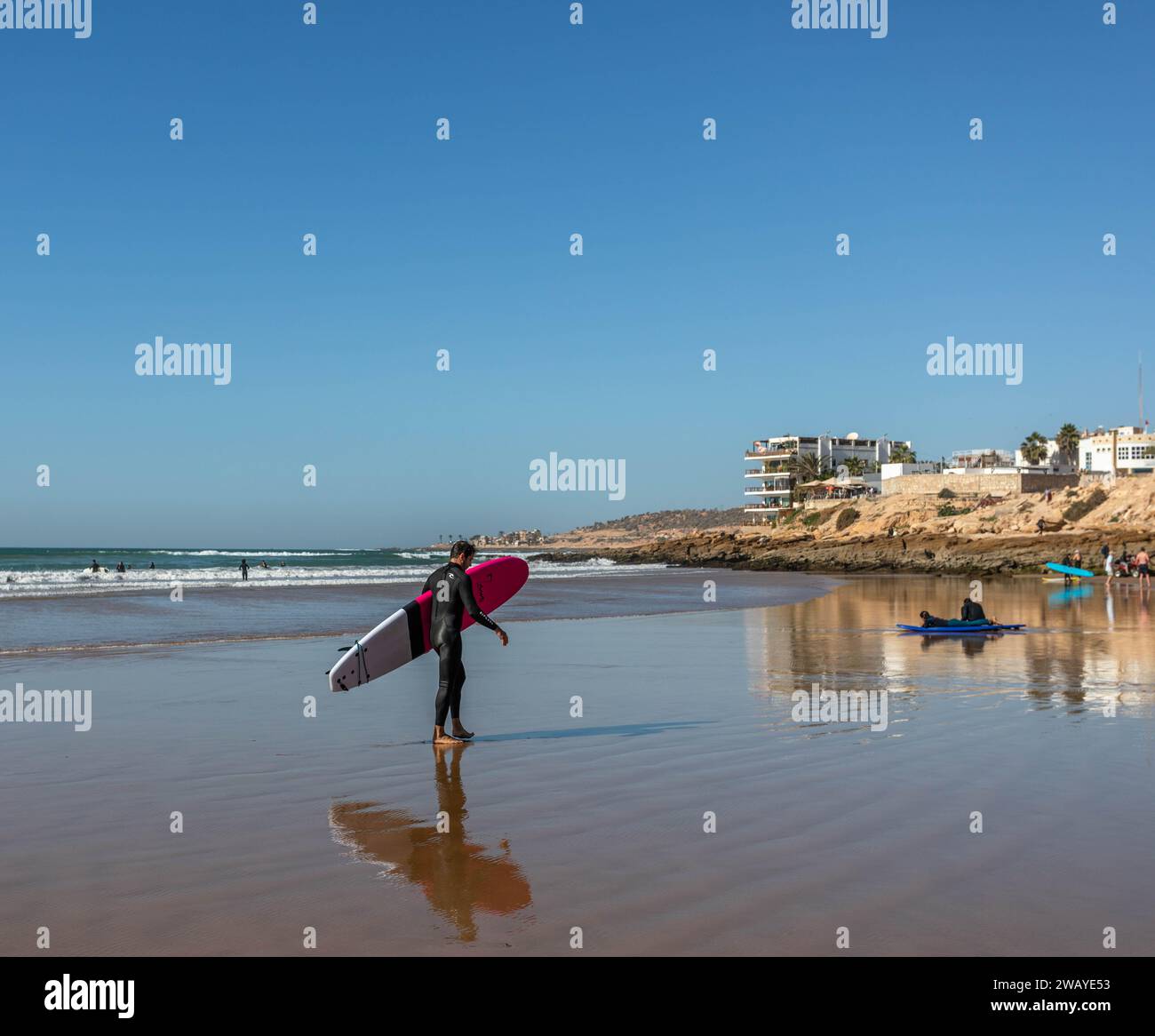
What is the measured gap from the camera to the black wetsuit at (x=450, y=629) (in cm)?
986

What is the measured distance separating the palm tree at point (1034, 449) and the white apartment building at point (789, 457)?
932 inches

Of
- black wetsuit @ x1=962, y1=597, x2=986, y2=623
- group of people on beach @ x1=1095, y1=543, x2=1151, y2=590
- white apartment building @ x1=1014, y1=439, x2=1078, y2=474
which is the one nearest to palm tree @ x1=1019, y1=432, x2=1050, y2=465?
white apartment building @ x1=1014, y1=439, x2=1078, y2=474

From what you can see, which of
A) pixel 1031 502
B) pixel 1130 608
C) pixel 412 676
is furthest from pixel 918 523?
pixel 412 676

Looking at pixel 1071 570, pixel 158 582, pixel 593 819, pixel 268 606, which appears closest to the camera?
pixel 593 819

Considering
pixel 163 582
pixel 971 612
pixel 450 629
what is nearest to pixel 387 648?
pixel 450 629

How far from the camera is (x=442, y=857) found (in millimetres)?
6109

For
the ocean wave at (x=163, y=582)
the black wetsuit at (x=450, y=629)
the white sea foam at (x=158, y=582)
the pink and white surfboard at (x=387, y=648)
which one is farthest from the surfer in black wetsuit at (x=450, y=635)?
the white sea foam at (x=158, y=582)

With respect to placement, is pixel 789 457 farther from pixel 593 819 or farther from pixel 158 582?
pixel 593 819

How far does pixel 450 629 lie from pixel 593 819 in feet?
11.4

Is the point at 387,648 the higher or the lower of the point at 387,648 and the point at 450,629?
the lower

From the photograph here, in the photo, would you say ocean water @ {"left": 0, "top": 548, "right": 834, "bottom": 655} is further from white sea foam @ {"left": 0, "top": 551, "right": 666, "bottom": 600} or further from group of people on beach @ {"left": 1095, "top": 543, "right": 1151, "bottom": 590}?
group of people on beach @ {"left": 1095, "top": 543, "right": 1151, "bottom": 590}

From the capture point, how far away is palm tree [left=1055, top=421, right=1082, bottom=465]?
12338cm

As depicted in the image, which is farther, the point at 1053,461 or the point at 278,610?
the point at 1053,461

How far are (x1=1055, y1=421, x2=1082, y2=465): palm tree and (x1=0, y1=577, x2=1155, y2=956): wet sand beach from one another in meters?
→ 121
